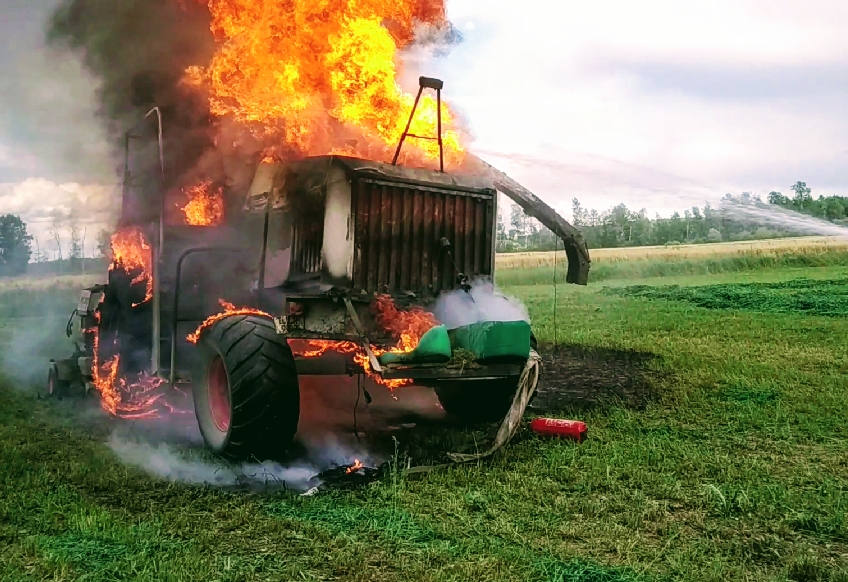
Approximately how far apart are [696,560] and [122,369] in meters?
7.30

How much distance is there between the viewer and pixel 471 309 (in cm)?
757

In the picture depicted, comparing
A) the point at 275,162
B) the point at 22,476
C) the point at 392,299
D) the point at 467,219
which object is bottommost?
the point at 22,476

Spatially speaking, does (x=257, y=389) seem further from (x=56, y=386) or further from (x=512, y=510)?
(x=56, y=386)

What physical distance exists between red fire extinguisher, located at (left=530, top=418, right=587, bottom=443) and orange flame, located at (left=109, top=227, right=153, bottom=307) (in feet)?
15.7

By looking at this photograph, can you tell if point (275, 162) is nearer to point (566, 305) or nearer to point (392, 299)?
point (392, 299)

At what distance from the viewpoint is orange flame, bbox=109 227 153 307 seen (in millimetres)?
8891

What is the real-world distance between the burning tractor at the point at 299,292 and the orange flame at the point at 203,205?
18 millimetres

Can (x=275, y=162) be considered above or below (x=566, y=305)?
above

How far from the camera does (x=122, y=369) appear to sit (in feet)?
30.1

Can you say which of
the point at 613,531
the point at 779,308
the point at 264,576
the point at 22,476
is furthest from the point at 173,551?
the point at 779,308

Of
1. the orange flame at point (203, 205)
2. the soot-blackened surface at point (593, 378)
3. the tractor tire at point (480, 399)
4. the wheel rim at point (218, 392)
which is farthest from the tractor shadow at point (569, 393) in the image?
the orange flame at point (203, 205)

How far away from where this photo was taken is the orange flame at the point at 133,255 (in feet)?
Answer: 29.2

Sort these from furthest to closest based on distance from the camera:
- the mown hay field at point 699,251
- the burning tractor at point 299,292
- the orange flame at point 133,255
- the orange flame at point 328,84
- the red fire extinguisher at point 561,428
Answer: the mown hay field at point 699,251 → the orange flame at point 133,255 → the orange flame at point 328,84 → the red fire extinguisher at point 561,428 → the burning tractor at point 299,292

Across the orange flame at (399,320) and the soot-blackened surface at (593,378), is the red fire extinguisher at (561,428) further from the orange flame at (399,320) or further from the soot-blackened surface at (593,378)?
the orange flame at (399,320)
